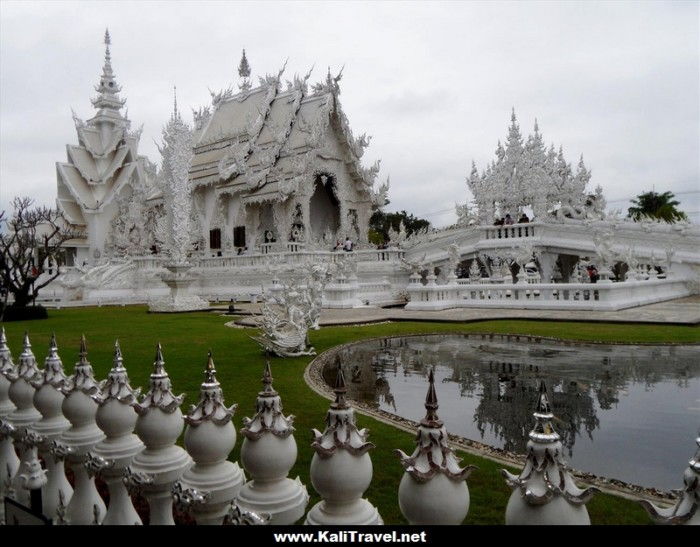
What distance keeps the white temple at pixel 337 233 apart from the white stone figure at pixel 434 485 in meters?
14.7

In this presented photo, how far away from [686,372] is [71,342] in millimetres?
11097

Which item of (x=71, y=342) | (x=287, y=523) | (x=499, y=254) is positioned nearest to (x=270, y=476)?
(x=287, y=523)

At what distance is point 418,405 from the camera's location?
6.14 m

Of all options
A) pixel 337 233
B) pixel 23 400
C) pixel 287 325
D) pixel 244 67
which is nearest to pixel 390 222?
pixel 244 67

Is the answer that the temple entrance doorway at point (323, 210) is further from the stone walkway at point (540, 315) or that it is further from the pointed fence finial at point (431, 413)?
the pointed fence finial at point (431, 413)

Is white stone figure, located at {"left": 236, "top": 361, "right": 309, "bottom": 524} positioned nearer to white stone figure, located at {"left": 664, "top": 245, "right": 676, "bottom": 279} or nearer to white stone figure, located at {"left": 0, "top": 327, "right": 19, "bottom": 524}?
white stone figure, located at {"left": 0, "top": 327, "right": 19, "bottom": 524}

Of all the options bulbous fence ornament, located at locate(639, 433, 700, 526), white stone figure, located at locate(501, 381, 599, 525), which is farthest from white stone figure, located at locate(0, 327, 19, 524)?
bulbous fence ornament, located at locate(639, 433, 700, 526)

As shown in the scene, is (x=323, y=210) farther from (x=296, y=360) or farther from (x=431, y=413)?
(x=431, y=413)

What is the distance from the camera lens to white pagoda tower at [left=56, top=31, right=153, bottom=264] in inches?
1642

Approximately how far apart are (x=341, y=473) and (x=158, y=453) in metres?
1.10

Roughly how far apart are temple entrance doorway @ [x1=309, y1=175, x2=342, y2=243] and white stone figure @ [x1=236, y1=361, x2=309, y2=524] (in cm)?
2823

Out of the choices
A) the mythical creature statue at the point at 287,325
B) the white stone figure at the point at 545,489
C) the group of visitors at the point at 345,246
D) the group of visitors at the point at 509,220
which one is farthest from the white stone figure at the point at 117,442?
the group of visitors at the point at 509,220

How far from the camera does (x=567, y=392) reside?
6398 mm

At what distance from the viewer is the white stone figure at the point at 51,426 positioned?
308 centimetres
